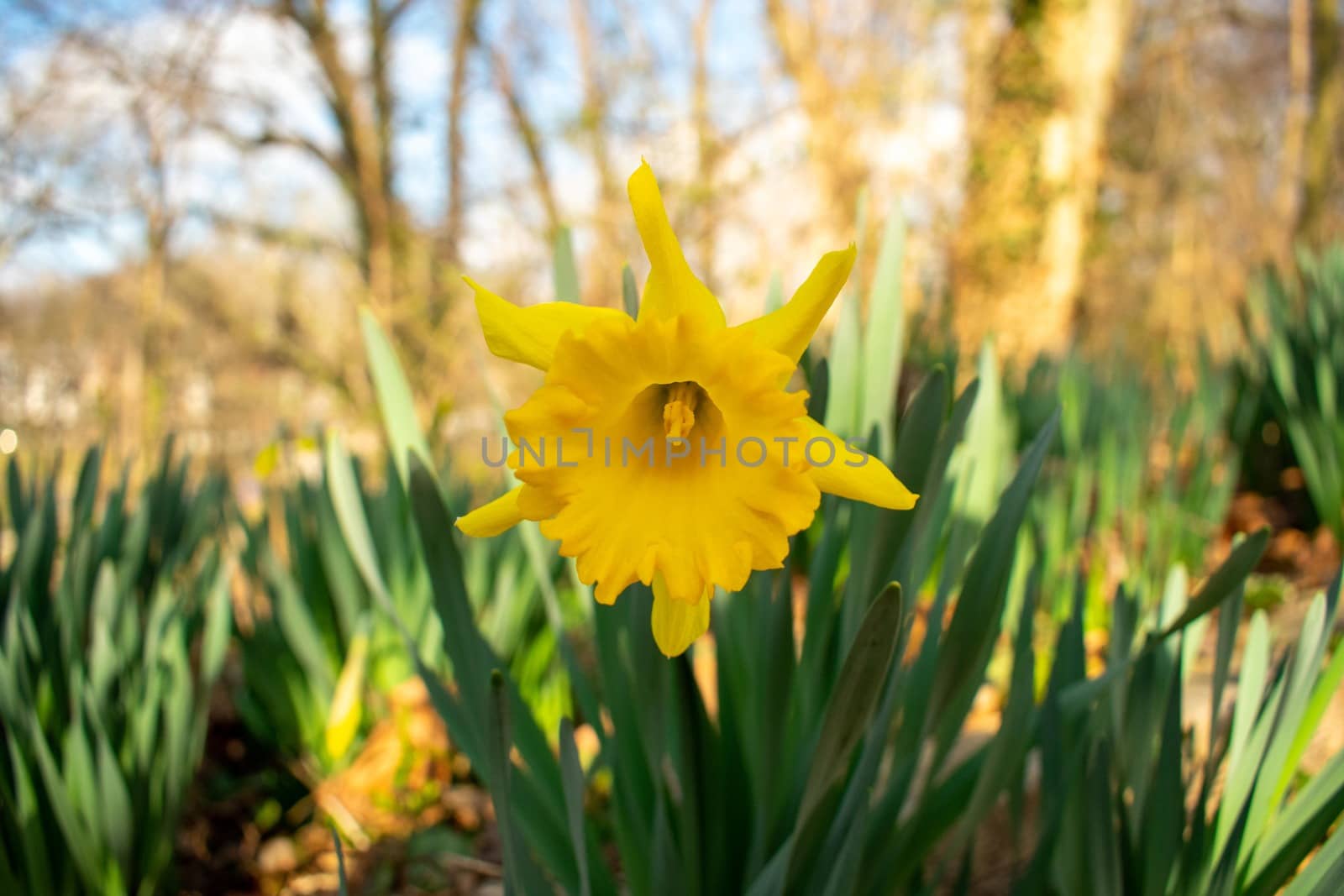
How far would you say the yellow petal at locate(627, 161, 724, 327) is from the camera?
69 centimetres

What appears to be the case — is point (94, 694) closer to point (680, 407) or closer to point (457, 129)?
point (680, 407)

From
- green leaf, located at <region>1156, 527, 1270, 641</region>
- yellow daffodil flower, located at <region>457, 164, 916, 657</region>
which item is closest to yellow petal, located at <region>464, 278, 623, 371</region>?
yellow daffodil flower, located at <region>457, 164, 916, 657</region>

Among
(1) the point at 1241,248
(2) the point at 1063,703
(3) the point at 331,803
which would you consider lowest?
(3) the point at 331,803

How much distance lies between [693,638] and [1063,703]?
434 millimetres

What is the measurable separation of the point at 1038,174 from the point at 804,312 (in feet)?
16.4

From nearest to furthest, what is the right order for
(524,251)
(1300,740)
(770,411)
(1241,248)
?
(770,411) < (1300,740) < (524,251) < (1241,248)

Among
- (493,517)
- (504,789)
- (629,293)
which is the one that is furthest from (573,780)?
(629,293)

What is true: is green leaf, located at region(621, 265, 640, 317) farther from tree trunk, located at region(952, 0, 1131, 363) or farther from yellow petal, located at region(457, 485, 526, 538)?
tree trunk, located at region(952, 0, 1131, 363)

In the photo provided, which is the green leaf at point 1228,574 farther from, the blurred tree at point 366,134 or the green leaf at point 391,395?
the blurred tree at point 366,134

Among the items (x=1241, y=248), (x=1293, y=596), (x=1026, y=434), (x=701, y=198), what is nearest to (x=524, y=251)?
(x=701, y=198)

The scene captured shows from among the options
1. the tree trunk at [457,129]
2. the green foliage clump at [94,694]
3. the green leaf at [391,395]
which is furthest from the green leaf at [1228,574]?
the tree trunk at [457,129]

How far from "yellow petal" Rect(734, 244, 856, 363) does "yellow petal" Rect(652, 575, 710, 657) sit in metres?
0.21

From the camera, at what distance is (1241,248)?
45.4 feet

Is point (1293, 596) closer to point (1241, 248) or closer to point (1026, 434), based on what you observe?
point (1026, 434)
